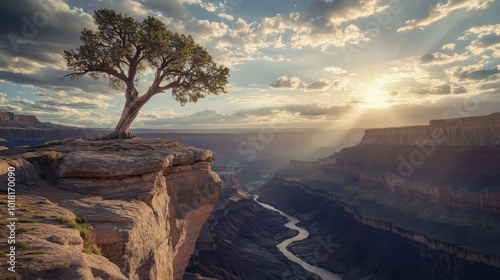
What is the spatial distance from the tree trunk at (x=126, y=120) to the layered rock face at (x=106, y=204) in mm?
3007

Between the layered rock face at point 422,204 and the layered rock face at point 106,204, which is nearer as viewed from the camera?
the layered rock face at point 106,204

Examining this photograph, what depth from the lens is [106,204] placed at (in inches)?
549

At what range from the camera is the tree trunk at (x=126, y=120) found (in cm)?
2608

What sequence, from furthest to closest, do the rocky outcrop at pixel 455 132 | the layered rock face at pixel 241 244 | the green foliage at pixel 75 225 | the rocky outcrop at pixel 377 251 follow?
the rocky outcrop at pixel 455 132 → the layered rock face at pixel 241 244 → the rocky outcrop at pixel 377 251 → the green foliage at pixel 75 225

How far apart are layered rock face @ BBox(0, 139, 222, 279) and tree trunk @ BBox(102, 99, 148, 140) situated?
301 cm

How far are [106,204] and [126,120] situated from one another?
46.1 feet

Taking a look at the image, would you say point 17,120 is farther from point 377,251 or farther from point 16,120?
point 377,251

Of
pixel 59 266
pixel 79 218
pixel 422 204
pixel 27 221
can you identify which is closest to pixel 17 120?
pixel 422 204

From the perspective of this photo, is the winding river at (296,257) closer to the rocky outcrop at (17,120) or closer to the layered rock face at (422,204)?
the layered rock face at (422,204)

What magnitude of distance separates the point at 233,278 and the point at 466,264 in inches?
1686

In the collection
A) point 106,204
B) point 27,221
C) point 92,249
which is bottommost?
point 92,249

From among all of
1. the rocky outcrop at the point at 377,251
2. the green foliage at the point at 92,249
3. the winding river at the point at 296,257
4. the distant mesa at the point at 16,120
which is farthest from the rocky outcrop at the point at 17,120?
the green foliage at the point at 92,249

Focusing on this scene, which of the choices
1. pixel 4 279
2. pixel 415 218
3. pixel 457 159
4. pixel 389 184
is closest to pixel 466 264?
pixel 415 218

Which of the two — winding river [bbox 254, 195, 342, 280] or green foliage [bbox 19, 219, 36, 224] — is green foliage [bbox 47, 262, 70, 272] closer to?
green foliage [bbox 19, 219, 36, 224]
